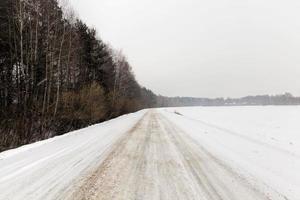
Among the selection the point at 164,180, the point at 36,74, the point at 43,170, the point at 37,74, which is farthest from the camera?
the point at 37,74

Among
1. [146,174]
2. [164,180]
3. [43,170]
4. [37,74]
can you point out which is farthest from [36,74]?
[164,180]

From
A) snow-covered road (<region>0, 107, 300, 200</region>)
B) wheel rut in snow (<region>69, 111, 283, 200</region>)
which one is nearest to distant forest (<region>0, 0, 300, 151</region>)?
snow-covered road (<region>0, 107, 300, 200</region>)

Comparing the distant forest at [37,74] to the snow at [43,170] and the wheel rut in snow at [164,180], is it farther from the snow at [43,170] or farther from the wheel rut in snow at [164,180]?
the wheel rut in snow at [164,180]

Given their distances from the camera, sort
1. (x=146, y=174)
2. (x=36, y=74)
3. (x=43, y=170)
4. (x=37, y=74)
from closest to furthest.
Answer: (x=146, y=174), (x=43, y=170), (x=36, y=74), (x=37, y=74)

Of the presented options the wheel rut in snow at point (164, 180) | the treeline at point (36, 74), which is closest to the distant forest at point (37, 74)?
the treeline at point (36, 74)

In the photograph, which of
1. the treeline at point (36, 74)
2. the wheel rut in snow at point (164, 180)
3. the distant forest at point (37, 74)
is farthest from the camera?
the treeline at point (36, 74)

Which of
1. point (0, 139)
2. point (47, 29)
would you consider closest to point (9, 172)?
point (0, 139)

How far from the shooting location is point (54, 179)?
15.1 ft

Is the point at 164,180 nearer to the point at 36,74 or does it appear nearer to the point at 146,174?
the point at 146,174

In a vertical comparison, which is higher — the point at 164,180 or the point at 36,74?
the point at 36,74

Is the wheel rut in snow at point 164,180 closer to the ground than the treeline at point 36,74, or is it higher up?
Answer: closer to the ground

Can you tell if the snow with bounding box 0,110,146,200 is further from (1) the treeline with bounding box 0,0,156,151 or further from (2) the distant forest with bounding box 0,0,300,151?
(1) the treeline with bounding box 0,0,156,151

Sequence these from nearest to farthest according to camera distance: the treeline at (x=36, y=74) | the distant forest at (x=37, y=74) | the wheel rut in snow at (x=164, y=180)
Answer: the wheel rut in snow at (x=164, y=180)
the distant forest at (x=37, y=74)
the treeline at (x=36, y=74)

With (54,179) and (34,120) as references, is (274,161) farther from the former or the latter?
(34,120)
